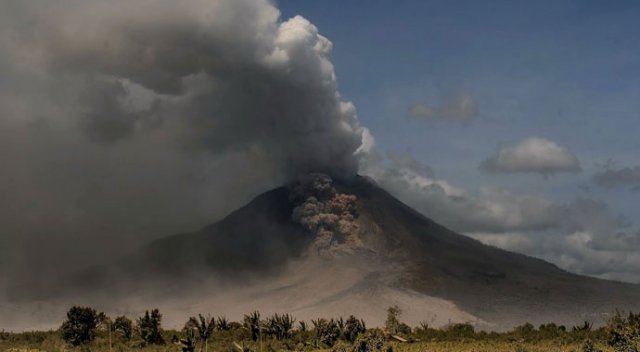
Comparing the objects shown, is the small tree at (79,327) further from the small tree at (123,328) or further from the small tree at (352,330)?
the small tree at (352,330)

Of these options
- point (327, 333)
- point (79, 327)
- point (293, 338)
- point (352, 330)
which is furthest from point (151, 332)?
point (352, 330)

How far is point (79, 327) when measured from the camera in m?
72.3

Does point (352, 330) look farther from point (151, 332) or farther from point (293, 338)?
point (151, 332)

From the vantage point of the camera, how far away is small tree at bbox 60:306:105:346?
70562 mm

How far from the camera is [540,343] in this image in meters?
61.1

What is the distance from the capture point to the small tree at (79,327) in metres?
70.6

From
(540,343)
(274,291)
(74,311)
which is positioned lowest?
(540,343)

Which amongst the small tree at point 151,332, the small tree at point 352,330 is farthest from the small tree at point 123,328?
the small tree at point 352,330

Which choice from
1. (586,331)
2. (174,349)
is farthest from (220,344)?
(586,331)

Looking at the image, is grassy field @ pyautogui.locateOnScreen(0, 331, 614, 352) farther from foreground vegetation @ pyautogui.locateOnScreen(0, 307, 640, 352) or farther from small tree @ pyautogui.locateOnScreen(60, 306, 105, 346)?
small tree @ pyautogui.locateOnScreen(60, 306, 105, 346)

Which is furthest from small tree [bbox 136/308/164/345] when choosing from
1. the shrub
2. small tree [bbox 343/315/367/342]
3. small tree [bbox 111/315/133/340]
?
small tree [bbox 343/315/367/342]

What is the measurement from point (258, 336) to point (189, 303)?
122 meters

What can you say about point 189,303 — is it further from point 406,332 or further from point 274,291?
point 406,332

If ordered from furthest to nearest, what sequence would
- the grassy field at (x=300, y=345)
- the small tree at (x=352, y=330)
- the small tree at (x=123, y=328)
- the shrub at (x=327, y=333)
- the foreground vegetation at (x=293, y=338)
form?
1. the small tree at (x=123, y=328)
2. the small tree at (x=352, y=330)
3. the shrub at (x=327, y=333)
4. the foreground vegetation at (x=293, y=338)
5. the grassy field at (x=300, y=345)
